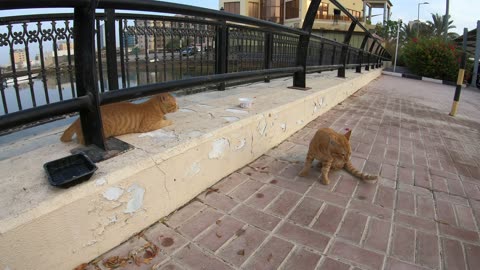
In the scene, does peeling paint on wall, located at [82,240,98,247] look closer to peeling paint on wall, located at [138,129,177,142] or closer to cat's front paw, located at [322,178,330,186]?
peeling paint on wall, located at [138,129,177,142]

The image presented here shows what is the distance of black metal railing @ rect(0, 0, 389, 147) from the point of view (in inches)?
58.5

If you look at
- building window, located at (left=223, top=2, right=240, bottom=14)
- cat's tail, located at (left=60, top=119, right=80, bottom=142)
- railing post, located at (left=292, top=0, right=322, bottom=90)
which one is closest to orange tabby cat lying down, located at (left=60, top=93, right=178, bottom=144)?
cat's tail, located at (left=60, top=119, right=80, bottom=142)

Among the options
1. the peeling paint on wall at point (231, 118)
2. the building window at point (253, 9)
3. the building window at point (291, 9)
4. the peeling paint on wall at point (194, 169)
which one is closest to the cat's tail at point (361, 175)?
the peeling paint on wall at point (231, 118)

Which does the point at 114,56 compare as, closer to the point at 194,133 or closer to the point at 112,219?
the point at 194,133

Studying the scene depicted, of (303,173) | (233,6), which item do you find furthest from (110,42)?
(233,6)

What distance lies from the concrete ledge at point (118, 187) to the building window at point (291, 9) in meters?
35.7

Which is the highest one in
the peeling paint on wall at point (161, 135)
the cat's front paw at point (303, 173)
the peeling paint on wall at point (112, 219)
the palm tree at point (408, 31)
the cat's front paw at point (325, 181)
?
the palm tree at point (408, 31)

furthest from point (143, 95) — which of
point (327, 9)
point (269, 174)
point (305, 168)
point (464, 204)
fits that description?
point (327, 9)

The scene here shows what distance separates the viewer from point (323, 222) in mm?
1785

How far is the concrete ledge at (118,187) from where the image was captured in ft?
3.80

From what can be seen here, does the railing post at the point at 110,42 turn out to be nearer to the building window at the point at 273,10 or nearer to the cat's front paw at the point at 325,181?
the cat's front paw at the point at 325,181

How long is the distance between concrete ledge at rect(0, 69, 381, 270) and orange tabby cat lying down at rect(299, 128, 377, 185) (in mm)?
501

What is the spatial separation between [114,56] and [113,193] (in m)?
1.46

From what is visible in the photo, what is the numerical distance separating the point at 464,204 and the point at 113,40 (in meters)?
2.98
